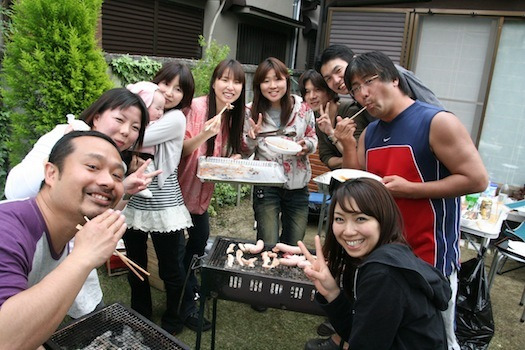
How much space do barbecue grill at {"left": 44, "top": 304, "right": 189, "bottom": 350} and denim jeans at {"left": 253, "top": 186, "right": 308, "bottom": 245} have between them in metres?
1.76

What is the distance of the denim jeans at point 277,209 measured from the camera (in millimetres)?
3568

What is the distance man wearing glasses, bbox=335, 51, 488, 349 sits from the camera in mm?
2064

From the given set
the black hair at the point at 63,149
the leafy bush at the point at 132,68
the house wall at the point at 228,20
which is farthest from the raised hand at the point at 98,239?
the house wall at the point at 228,20

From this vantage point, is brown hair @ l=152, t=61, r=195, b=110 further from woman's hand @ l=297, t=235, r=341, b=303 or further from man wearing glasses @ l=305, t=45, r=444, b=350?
woman's hand @ l=297, t=235, r=341, b=303

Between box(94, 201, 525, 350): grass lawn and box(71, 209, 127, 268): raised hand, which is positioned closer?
box(71, 209, 127, 268): raised hand

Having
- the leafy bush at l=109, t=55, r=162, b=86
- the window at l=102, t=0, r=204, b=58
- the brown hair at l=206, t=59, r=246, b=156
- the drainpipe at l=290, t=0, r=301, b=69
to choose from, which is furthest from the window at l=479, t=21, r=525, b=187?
the drainpipe at l=290, t=0, r=301, b=69

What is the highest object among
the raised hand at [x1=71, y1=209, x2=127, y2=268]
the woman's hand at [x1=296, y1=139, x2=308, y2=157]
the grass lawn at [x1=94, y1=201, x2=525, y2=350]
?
the woman's hand at [x1=296, y1=139, x2=308, y2=157]

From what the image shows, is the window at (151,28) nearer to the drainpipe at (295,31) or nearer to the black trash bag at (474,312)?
the drainpipe at (295,31)

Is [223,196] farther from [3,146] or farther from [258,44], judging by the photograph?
[258,44]

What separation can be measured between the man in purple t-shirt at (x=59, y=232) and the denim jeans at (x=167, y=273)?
44.0 inches

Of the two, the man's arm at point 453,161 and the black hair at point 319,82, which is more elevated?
the black hair at point 319,82

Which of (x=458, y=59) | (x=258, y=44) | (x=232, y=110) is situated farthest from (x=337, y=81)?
(x=258, y=44)

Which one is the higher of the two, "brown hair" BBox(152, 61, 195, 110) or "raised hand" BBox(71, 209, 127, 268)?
"brown hair" BBox(152, 61, 195, 110)

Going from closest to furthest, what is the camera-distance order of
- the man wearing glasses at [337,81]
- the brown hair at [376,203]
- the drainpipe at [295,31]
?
the brown hair at [376,203], the man wearing glasses at [337,81], the drainpipe at [295,31]
